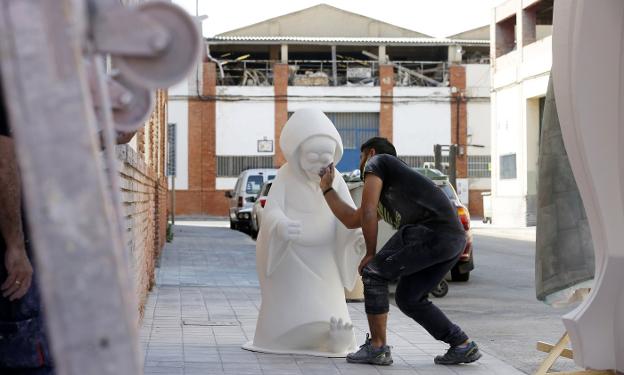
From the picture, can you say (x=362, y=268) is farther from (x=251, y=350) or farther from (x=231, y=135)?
(x=231, y=135)

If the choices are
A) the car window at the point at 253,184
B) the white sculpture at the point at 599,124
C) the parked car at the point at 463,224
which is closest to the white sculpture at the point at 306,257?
the white sculpture at the point at 599,124

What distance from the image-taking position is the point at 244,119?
47531 millimetres

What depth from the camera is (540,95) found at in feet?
122

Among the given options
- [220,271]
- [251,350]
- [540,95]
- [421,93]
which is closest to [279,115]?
[421,93]

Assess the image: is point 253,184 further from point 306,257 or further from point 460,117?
point 306,257

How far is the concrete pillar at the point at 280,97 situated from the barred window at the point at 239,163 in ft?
1.45

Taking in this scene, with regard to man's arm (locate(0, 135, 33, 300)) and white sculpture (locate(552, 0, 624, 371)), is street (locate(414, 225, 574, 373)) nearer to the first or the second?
white sculpture (locate(552, 0, 624, 371))

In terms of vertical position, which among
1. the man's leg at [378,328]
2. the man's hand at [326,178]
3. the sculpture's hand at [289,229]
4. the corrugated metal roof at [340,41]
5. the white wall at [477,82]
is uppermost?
the corrugated metal roof at [340,41]

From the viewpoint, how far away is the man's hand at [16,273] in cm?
355

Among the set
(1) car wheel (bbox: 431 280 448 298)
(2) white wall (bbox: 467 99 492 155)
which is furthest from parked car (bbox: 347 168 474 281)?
(2) white wall (bbox: 467 99 492 155)

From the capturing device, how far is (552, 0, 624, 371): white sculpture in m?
5.30

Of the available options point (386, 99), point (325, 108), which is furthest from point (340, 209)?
point (386, 99)

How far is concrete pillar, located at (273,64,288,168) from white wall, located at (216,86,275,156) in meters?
0.20

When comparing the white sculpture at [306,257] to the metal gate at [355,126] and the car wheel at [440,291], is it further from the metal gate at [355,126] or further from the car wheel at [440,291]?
the metal gate at [355,126]
